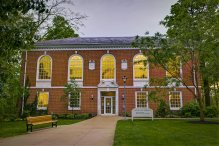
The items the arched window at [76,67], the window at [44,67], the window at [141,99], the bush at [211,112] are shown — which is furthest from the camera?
the window at [44,67]

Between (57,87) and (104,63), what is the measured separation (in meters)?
6.07

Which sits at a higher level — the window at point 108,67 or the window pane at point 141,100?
the window at point 108,67

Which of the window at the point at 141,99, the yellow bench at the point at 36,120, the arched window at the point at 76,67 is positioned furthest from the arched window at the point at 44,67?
the yellow bench at the point at 36,120

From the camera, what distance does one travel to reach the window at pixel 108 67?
28656mm

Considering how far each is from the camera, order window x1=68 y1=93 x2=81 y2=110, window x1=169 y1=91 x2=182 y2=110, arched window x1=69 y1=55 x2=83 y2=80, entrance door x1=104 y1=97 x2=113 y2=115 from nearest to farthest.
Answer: window x1=169 y1=91 x2=182 y2=110
window x1=68 y1=93 x2=81 y2=110
entrance door x1=104 y1=97 x2=113 y2=115
arched window x1=69 y1=55 x2=83 y2=80

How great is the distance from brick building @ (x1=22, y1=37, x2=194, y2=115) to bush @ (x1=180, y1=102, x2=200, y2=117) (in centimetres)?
124

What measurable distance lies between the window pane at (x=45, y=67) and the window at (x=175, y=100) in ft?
46.9

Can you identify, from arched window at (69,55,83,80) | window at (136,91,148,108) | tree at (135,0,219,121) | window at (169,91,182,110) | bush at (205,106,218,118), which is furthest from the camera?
arched window at (69,55,83,80)

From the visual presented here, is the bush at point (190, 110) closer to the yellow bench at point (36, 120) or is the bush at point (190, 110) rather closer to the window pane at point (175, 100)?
the window pane at point (175, 100)

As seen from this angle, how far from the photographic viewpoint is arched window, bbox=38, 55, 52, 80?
29.3m

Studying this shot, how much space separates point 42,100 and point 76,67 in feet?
17.9

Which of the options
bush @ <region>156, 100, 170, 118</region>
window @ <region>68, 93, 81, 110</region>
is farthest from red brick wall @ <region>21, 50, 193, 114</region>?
bush @ <region>156, 100, 170, 118</region>

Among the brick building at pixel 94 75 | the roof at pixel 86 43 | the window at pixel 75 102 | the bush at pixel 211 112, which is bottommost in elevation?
the bush at pixel 211 112

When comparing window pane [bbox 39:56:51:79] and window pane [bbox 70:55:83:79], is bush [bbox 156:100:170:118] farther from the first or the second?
window pane [bbox 39:56:51:79]
